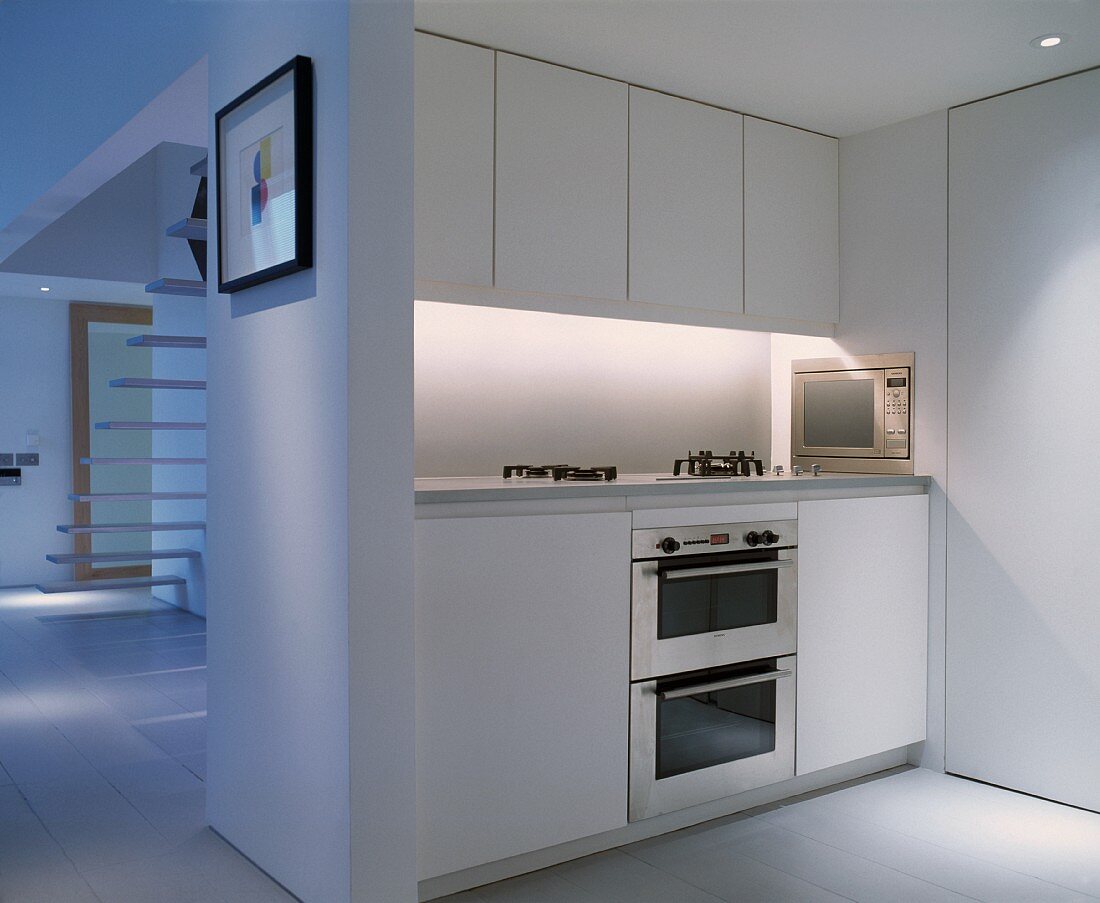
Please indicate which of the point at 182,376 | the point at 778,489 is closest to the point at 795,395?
the point at 778,489

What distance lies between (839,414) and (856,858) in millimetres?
1771

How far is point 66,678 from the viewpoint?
475 centimetres

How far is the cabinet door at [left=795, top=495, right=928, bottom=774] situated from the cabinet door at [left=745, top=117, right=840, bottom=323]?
0.85 m

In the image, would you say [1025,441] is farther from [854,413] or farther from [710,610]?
[710,610]

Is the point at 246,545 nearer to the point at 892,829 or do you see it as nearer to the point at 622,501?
the point at 622,501

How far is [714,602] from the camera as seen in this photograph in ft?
9.96

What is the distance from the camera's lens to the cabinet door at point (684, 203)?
3365mm

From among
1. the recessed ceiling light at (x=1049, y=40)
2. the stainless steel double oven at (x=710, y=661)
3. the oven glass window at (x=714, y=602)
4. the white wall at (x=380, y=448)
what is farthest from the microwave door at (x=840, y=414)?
the white wall at (x=380, y=448)

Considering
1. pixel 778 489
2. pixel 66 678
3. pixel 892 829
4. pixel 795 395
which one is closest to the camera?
pixel 892 829

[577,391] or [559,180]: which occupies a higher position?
[559,180]

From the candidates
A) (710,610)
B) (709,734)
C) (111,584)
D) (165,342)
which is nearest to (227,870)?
(709,734)

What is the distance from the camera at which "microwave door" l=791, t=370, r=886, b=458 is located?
383 cm

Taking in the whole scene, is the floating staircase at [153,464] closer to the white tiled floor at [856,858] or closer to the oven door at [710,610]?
the oven door at [710,610]

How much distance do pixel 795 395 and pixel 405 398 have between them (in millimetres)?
2334
